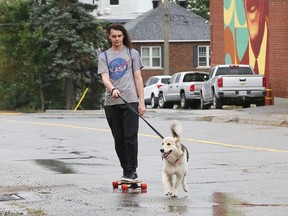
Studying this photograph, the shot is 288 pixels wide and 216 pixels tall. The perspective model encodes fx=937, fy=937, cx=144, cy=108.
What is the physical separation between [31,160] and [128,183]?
4.89 metres

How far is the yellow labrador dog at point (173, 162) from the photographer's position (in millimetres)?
10922

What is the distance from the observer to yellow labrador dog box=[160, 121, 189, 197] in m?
10.9

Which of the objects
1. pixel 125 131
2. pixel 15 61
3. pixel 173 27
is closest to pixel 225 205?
pixel 125 131

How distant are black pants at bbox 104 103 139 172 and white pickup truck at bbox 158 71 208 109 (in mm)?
32572

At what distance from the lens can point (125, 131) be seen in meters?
11.8

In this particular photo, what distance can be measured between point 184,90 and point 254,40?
4.19m

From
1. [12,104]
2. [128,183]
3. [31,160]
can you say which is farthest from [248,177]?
[12,104]

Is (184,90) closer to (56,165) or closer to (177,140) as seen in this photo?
(56,165)

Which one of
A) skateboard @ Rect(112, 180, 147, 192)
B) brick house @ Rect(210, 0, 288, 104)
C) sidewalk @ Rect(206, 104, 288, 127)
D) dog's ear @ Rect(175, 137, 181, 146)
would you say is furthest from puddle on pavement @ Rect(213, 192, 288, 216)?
brick house @ Rect(210, 0, 288, 104)

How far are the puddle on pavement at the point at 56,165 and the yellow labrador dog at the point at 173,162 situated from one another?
10.6ft

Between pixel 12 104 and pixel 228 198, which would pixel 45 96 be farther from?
pixel 228 198

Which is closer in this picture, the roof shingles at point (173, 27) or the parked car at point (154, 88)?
the parked car at point (154, 88)

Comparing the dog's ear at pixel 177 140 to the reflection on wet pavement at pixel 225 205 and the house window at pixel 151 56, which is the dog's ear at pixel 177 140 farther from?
the house window at pixel 151 56

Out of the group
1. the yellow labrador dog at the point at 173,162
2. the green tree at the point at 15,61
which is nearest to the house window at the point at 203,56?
the green tree at the point at 15,61
